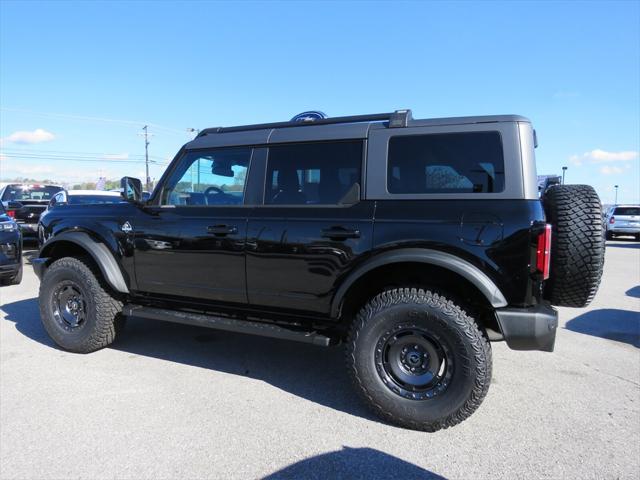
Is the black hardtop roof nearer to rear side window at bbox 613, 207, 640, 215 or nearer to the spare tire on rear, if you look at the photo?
the spare tire on rear

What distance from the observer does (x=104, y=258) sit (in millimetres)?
4043

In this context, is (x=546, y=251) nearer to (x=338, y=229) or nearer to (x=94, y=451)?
(x=338, y=229)

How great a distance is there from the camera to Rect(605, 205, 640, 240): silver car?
19062 millimetres

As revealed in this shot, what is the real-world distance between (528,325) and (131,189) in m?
3.39

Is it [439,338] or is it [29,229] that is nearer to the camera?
[439,338]

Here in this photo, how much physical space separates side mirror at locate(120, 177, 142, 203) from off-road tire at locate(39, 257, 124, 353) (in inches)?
32.7

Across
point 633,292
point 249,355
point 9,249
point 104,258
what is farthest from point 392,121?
point 9,249

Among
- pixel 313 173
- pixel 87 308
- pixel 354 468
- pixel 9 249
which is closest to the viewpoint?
pixel 354 468

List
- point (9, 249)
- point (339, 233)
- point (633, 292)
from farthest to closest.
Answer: point (633, 292)
point (9, 249)
point (339, 233)

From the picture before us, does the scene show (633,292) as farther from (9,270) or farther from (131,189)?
(9,270)

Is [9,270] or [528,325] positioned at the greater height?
[528,325]

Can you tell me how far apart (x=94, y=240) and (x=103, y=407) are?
1.66 meters

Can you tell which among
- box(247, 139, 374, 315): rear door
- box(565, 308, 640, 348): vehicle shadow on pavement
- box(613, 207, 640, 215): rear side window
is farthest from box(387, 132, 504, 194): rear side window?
box(613, 207, 640, 215): rear side window

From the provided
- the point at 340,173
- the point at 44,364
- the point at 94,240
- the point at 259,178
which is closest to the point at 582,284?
the point at 340,173
